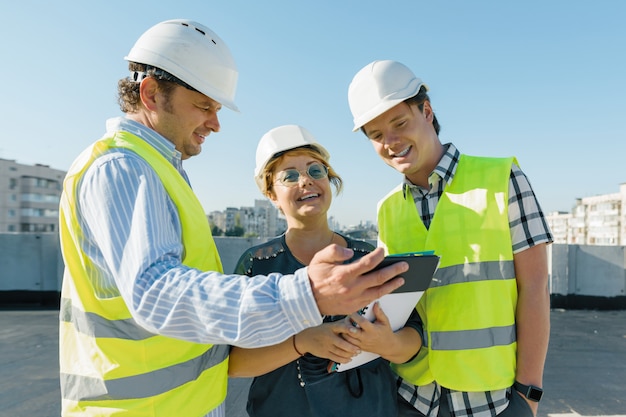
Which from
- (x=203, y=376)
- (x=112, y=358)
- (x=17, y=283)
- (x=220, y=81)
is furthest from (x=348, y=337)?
(x=17, y=283)

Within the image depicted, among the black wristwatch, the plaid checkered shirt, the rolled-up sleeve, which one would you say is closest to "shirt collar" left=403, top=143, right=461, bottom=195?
the plaid checkered shirt

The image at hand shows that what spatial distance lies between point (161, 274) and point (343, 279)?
1.52 feet

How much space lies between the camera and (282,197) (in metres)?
2.34

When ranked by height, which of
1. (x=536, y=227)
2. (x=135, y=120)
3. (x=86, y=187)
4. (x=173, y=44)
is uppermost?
(x=173, y=44)

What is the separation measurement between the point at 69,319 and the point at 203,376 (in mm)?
522

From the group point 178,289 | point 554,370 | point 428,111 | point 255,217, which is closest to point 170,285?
point 178,289

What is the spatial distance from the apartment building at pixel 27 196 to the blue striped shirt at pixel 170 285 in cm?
8529

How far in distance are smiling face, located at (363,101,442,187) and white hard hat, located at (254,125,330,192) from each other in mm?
357

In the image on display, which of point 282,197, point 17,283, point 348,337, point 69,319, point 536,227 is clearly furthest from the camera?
point 17,283

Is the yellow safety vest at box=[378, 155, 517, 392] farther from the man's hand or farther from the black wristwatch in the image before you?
the man's hand

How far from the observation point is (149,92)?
158cm

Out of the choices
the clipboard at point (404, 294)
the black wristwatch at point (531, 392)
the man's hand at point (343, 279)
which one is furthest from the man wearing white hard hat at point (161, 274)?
the black wristwatch at point (531, 392)

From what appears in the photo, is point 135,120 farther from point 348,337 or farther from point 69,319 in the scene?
point 348,337

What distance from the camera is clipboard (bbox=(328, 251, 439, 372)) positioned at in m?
1.36
